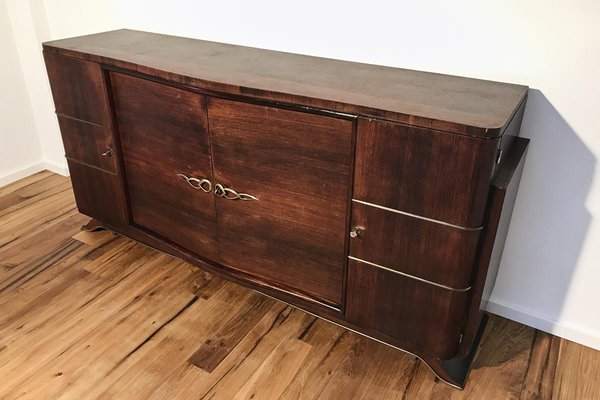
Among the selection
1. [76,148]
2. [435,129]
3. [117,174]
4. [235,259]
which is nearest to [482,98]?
[435,129]

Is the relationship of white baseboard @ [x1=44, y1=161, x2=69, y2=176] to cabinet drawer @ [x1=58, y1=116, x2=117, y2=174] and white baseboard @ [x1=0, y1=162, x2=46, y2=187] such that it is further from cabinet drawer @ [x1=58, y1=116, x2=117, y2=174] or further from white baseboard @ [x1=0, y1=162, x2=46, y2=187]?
cabinet drawer @ [x1=58, y1=116, x2=117, y2=174]

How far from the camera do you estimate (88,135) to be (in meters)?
1.70

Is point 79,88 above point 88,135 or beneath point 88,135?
above

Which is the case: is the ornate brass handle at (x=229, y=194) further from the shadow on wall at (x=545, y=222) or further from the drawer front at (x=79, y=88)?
the shadow on wall at (x=545, y=222)

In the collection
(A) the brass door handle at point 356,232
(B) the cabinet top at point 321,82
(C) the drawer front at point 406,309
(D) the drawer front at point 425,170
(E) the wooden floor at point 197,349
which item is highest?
(B) the cabinet top at point 321,82

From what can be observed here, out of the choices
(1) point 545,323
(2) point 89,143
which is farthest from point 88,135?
(1) point 545,323

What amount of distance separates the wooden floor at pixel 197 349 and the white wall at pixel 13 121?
754 millimetres

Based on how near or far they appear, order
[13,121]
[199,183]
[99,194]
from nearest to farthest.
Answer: [199,183], [99,194], [13,121]

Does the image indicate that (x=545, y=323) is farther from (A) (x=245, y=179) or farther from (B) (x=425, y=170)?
(A) (x=245, y=179)

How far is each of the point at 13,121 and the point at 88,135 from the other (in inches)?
34.8

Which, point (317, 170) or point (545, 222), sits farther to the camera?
point (545, 222)

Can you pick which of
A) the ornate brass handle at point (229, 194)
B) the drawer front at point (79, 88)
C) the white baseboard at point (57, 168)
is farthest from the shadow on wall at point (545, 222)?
the white baseboard at point (57, 168)

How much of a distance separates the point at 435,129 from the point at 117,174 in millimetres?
1100

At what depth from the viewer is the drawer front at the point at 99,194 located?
174cm
